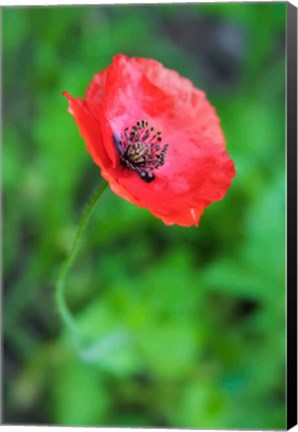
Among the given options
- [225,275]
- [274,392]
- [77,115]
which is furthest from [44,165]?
Result: [77,115]

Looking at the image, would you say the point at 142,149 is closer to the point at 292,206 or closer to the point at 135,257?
the point at 292,206

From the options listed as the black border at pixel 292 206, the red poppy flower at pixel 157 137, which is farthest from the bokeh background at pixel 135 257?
the red poppy flower at pixel 157 137

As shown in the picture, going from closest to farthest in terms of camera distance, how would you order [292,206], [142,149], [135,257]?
[142,149] → [292,206] → [135,257]

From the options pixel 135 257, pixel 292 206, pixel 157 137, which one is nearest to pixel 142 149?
pixel 157 137

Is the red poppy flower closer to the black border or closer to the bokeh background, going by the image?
the black border

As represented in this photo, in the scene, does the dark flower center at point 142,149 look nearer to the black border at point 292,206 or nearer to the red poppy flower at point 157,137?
the red poppy flower at point 157,137

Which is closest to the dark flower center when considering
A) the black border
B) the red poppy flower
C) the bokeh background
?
the red poppy flower

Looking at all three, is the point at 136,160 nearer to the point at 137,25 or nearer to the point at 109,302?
the point at 109,302
